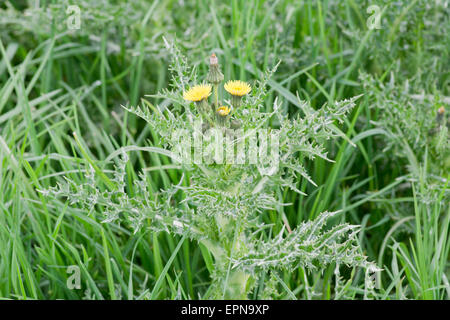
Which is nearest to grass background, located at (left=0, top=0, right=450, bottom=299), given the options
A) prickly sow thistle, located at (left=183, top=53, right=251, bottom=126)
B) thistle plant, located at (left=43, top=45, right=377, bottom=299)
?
thistle plant, located at (left=43, top=45, right=377, bottom=299)

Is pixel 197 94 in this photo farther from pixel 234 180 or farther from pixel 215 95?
pixel 234 180

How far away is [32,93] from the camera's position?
284 centimetres

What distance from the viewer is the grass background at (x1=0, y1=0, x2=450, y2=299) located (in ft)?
6.36

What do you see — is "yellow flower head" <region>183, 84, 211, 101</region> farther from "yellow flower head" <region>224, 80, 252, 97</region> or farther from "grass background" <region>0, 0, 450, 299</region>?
"grass background" <region>0, 0, 450, 299</region>

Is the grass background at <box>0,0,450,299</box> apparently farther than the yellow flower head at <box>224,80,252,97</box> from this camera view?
Yes

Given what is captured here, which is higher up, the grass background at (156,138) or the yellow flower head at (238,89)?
the yellow flower head at (238,89)

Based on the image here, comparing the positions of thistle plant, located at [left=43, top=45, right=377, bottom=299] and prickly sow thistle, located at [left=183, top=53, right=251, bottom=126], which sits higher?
prickly sow thistle, located at [left=183, top=53, right=251, bottom=126]

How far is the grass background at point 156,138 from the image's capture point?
1.94 m

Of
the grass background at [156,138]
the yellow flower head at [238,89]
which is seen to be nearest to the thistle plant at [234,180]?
the yellow flower head at [238,89]

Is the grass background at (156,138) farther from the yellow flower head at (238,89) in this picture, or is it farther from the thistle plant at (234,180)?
the yellow flower head at (238,89)

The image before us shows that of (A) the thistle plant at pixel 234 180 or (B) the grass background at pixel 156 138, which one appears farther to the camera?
(B) the grass background at pixel 156 138

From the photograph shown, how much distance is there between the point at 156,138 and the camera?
6.68ft
